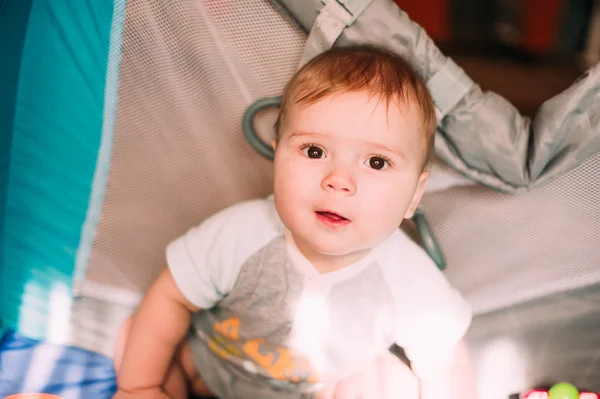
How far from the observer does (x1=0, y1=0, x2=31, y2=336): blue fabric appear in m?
0.72

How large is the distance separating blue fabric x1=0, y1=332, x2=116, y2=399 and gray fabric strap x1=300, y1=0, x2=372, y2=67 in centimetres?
51

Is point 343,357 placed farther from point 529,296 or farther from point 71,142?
point 71,142

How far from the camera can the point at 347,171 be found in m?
0.60

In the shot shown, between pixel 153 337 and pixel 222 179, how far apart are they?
235mm

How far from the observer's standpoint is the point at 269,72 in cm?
72

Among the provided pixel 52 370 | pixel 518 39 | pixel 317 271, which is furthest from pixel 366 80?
pixel 518 39

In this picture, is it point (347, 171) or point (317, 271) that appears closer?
point (347, 171)

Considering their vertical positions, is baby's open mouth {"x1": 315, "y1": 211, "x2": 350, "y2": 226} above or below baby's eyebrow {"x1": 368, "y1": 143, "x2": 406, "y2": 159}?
below

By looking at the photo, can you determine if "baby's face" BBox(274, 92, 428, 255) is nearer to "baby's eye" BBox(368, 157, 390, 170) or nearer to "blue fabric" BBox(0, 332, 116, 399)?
"baby's eye" BBox(368, 157, 390, 170)

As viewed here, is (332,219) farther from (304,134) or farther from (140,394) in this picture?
(140,394)

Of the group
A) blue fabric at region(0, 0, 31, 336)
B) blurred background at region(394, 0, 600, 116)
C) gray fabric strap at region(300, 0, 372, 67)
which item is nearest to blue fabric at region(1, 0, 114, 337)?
blue fabric at region(0, 0, 31, 336)

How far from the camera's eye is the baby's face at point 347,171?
0.60 meters

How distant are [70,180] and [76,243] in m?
0.10

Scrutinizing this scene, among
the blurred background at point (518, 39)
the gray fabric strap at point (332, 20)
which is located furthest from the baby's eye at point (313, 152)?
the blurred background at point (518, 39)
